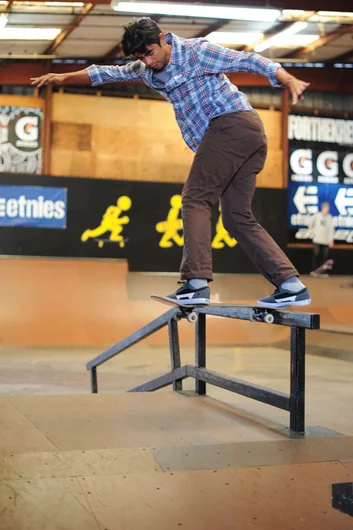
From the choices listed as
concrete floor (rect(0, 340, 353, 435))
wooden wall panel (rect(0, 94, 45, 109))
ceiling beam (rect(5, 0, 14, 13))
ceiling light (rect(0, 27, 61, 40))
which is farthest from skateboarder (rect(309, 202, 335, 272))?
ceiling beam (rect(5, 0, 14, 13))

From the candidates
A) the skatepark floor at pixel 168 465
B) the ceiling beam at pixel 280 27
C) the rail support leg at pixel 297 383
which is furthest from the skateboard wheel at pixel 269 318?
the ceiling beam at pixel 280 27

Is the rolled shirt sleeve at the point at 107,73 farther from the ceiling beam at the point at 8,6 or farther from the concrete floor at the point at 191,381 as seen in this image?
the ceiling beam at the point at 8,6

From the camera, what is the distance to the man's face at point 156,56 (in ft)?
9.67

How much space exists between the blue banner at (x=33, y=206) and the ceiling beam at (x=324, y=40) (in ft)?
15.8

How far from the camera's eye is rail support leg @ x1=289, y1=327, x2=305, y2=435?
2.86 meters

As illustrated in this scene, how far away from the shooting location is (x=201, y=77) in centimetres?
305

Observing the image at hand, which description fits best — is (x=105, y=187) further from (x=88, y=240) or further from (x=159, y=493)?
(x=159, y=493)

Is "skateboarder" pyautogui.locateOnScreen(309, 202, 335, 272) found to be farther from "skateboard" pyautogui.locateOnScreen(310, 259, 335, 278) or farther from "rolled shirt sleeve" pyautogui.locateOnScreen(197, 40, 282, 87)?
"rolled shirt sleeve" pyautogui.locateOnScreen(197, 40, 282, 87)

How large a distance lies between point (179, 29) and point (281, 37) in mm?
1717

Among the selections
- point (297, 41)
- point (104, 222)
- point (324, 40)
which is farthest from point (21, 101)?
point (324, 40)

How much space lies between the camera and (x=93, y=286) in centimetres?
980

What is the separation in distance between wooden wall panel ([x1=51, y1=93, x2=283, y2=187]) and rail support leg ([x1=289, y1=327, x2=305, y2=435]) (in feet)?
31.4

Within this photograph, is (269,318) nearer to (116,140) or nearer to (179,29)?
(179,29)

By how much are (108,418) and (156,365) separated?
14.2 feet
